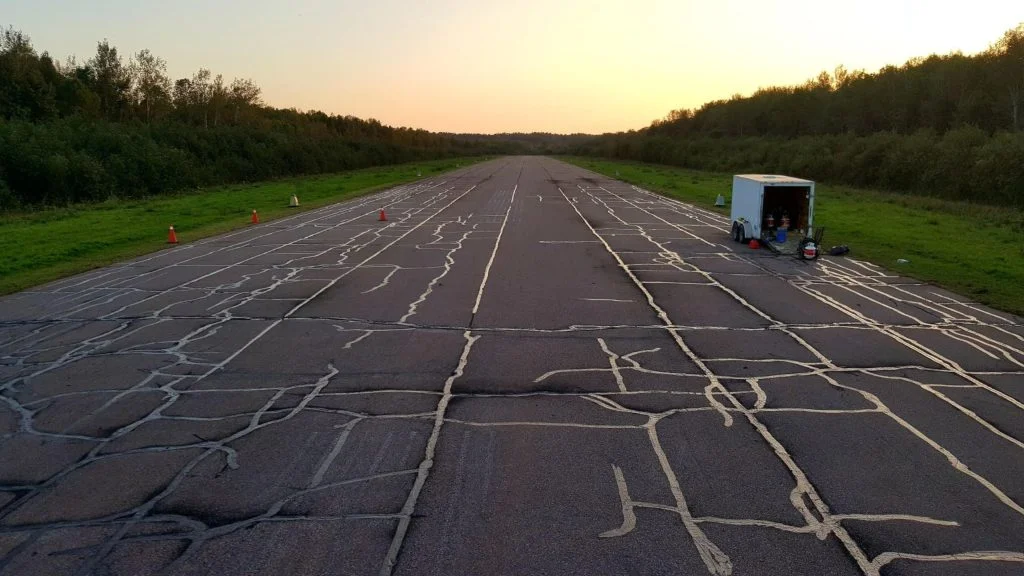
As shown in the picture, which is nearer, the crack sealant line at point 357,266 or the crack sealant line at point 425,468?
the crack sealant line at point 425,468

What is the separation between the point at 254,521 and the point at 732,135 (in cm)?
11057

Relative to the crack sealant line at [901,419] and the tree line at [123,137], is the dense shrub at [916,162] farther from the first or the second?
the tree line at [123,137]

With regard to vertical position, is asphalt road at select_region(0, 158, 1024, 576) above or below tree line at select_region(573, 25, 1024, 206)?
below

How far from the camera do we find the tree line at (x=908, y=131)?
1464 inches

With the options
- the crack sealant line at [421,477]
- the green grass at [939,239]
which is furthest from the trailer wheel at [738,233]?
the crack sealant line at [421,477]

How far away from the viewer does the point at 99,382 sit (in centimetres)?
941

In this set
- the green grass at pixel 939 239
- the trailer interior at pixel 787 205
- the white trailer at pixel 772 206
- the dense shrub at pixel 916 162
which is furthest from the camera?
the dense shrub at pixel 916 162

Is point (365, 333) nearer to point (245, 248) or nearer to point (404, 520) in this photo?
point (404, 520)

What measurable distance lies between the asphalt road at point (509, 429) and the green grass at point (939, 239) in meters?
1.45

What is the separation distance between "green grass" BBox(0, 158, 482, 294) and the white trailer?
18091mm

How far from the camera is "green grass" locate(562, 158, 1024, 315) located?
632 inches

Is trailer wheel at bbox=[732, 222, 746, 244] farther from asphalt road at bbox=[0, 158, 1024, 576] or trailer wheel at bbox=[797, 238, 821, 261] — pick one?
asphalt road at bbox=[0, 158, 1024, 576]

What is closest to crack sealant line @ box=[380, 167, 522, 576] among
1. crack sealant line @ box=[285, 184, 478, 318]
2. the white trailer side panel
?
crack sealant line @ box=[285, 184, 478, 318]

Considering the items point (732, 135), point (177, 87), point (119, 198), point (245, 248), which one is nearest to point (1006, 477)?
point (245, 248)
